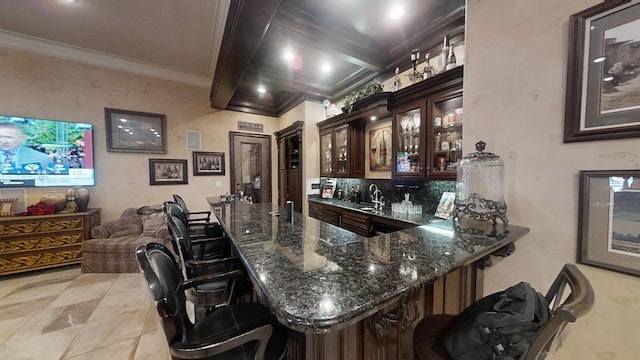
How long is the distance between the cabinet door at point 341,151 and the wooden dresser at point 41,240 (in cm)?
392

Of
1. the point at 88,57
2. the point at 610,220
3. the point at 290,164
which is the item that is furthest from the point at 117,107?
the point at 610,220

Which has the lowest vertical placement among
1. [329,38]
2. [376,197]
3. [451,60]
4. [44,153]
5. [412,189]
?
[376,197]

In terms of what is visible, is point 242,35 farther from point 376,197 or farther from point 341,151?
point 376,197

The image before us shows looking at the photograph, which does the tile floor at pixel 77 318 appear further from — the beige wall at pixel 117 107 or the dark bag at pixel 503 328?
the dark bag at pixel 503 328

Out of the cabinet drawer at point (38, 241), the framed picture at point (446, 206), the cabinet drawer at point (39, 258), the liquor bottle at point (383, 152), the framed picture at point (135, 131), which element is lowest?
the cabinet drawer at point (39, 258)

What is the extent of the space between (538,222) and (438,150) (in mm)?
1227

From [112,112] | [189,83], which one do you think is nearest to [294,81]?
[189,83]

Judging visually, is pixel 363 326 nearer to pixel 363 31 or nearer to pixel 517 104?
pixel 517 104

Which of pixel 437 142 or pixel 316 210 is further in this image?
pixel 316 210

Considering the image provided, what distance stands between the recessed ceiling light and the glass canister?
64.5 inches

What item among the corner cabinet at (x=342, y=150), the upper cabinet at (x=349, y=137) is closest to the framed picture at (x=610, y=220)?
the upper cabinet at (x=349, y=137)

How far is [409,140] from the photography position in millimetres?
2750

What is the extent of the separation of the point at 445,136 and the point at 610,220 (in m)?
1.45

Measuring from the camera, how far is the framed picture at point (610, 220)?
100 centimetres
